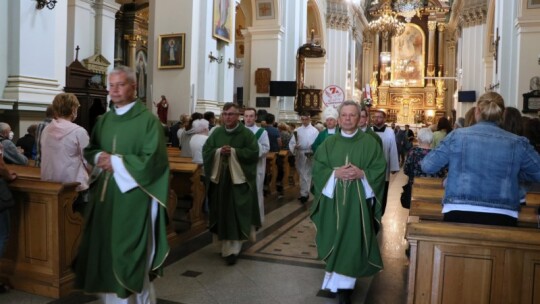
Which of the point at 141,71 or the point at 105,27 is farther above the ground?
the point at 105,27

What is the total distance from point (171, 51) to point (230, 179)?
6.72 m

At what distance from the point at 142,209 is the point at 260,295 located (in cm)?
169

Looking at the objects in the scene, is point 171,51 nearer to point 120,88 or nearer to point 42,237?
point 42,237

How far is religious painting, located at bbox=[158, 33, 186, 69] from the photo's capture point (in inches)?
444

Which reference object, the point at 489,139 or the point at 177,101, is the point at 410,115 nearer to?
the point at 177,101

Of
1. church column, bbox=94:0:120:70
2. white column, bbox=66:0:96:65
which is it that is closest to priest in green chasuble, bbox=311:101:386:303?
white column, bbox=66:0:96:65

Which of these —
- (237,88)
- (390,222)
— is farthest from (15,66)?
(237,88)

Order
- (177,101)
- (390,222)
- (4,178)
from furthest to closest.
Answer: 1. (177,101)
2. (390,222)
3. (4,178)

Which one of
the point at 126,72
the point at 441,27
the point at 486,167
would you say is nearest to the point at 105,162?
the point at 126,72

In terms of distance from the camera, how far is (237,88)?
24.0 m

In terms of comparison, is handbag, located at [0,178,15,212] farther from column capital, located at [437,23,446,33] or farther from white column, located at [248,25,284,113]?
column capital, located at [437,23,446,33]

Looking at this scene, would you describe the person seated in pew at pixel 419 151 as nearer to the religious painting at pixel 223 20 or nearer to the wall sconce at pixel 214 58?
the wall sconce at pixel 214 58

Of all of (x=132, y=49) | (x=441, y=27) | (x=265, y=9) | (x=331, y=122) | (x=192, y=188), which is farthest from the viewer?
(x=441, y=27)

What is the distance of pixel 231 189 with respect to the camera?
5.49 metres
